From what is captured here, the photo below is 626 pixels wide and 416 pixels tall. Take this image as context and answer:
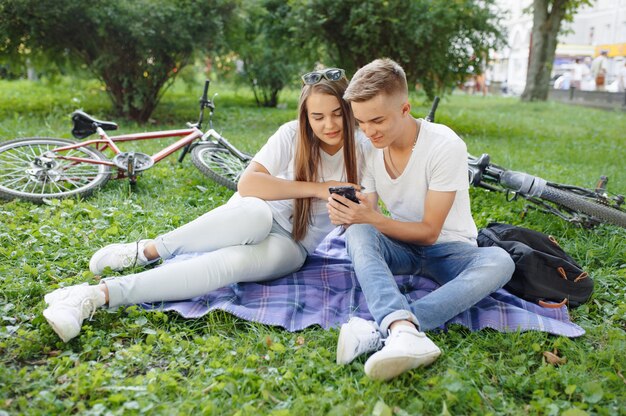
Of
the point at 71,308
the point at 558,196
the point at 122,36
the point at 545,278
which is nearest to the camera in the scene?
the point at 71,308

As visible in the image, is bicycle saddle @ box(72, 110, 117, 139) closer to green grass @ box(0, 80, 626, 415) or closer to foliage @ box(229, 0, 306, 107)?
green grass @ box(0, 80, 626, 415)

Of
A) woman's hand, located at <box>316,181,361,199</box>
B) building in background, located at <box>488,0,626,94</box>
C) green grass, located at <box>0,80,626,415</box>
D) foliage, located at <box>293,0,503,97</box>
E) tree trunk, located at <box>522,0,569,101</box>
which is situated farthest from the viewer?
building in background, located at <box>488,0,626,94</box>

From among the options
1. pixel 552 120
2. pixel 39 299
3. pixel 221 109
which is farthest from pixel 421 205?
pixel 552 120

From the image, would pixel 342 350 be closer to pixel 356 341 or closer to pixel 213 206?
pixel 356 341

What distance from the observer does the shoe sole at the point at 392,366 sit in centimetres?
229

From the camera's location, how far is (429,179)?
3049mm

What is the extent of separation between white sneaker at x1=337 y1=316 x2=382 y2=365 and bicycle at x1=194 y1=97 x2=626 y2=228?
2318mm

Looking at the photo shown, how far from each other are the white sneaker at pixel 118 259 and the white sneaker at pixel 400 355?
161 cm

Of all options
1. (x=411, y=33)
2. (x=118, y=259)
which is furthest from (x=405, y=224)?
(x=411, y=33)

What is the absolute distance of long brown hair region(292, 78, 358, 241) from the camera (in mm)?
3109

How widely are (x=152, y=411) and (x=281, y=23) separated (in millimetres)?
8765

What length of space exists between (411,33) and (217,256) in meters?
6.87

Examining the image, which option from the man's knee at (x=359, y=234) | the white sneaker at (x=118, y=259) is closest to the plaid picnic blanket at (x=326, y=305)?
the white sneaker at (x=118, y=259)

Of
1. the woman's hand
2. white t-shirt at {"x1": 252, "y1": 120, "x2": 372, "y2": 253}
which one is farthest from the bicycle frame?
the woman's hand
